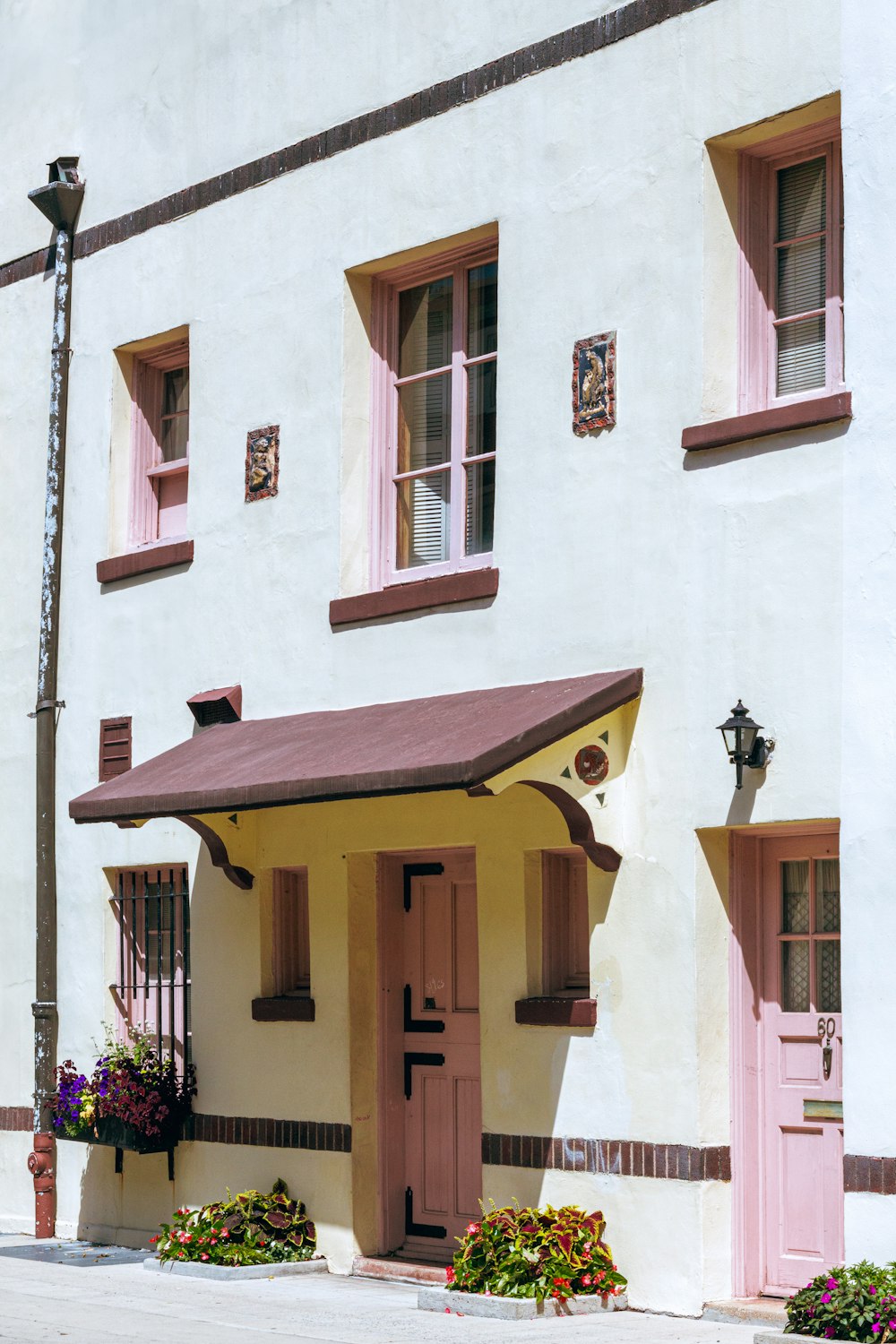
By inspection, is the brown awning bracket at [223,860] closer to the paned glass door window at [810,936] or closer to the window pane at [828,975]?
the paned glass door window at [810,936]

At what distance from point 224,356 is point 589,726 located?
4102mm

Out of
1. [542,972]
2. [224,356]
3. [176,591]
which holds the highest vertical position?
[224,356]

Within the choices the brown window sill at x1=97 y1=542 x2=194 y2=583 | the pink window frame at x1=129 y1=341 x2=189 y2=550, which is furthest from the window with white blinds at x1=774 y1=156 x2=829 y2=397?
the pink window frame at x1=129 y1=341 x2=189 y2=550

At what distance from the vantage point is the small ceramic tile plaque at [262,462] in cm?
1261

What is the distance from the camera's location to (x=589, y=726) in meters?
10.3

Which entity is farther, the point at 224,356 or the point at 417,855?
the point at 224,356

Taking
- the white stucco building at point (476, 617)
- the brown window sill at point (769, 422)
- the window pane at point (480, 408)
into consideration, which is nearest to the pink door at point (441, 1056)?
the white stucco building at point (476, 617)

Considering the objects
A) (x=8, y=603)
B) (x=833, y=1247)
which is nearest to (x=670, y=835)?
(x=833, y=1247)

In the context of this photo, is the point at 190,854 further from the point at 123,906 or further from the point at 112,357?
the point at 112,357

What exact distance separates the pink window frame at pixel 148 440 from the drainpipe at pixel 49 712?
60 centimetres

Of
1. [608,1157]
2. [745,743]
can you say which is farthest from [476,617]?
[608,1157]

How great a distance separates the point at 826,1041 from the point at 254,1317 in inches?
118

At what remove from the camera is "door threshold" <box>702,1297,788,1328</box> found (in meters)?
9.46

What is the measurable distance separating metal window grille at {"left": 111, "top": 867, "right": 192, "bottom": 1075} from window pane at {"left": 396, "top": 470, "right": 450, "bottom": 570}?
259 cm
